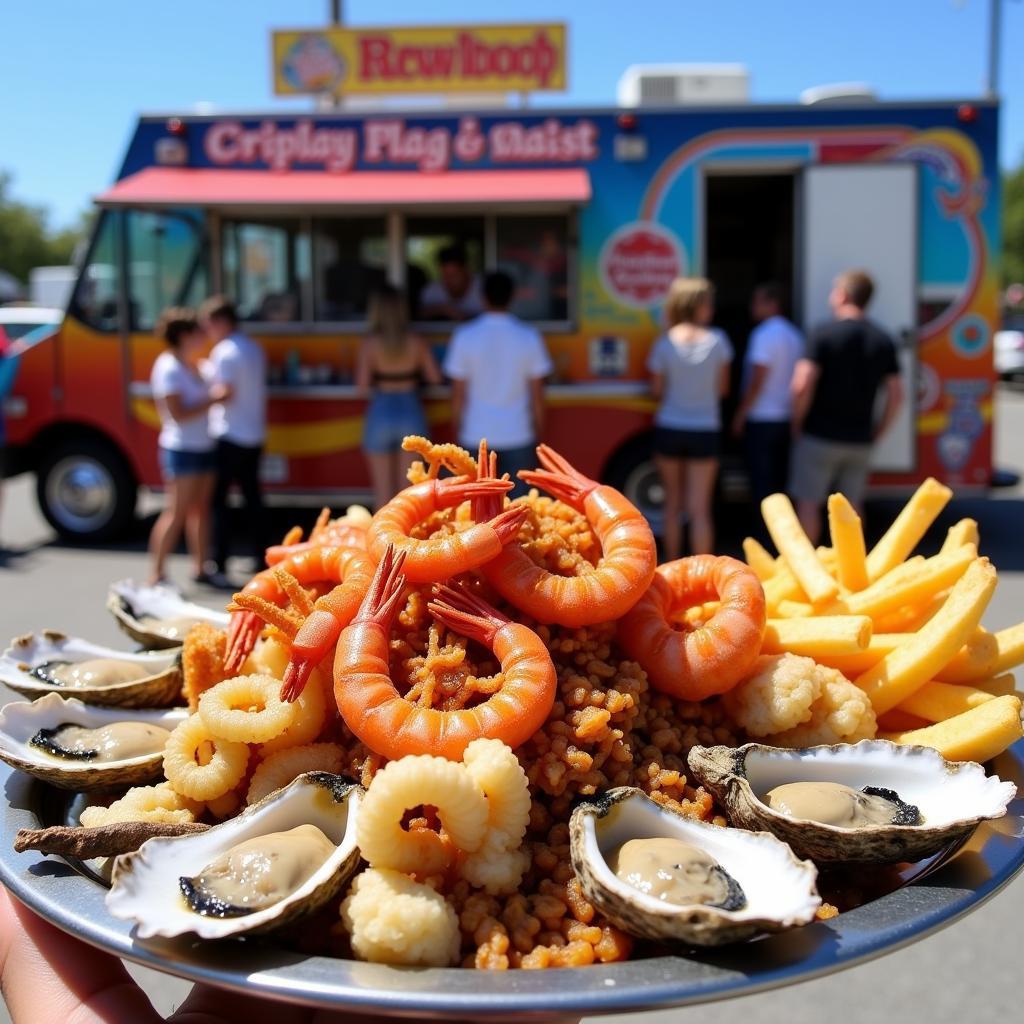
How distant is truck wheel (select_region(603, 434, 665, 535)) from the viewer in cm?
941

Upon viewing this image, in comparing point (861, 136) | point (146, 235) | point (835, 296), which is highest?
point (861, 136)

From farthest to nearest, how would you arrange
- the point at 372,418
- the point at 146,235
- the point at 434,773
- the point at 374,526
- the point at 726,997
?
the point at 146,235 < the point at 372,418 < the point at 374,526 < the point at 434,773 < the point at 726,997

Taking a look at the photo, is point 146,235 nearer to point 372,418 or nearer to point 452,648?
point 372,418

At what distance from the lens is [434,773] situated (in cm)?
147

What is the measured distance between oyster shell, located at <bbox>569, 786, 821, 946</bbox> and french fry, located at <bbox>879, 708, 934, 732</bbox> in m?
0.73

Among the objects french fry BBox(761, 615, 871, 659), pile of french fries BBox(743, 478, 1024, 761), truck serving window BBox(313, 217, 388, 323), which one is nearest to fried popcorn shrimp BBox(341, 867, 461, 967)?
french fry BBox(761, 615, 871, 659)

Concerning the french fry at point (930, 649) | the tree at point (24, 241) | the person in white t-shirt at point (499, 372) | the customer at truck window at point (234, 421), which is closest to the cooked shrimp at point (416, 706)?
the french fry at point (930, 649)

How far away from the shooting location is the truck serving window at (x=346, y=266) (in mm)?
9570

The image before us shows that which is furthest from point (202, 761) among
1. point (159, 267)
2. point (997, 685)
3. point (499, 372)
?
point (159, 267)

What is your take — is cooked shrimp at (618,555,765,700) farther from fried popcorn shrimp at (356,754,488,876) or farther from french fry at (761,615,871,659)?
fried popcorn shrimp at (356,754,488,876)

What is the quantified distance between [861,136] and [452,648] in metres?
8.57

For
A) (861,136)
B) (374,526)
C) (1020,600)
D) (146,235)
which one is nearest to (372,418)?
(146,235)

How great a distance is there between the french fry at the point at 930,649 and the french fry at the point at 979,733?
10cm

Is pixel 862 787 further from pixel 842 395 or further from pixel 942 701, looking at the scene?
pixel 842 395
